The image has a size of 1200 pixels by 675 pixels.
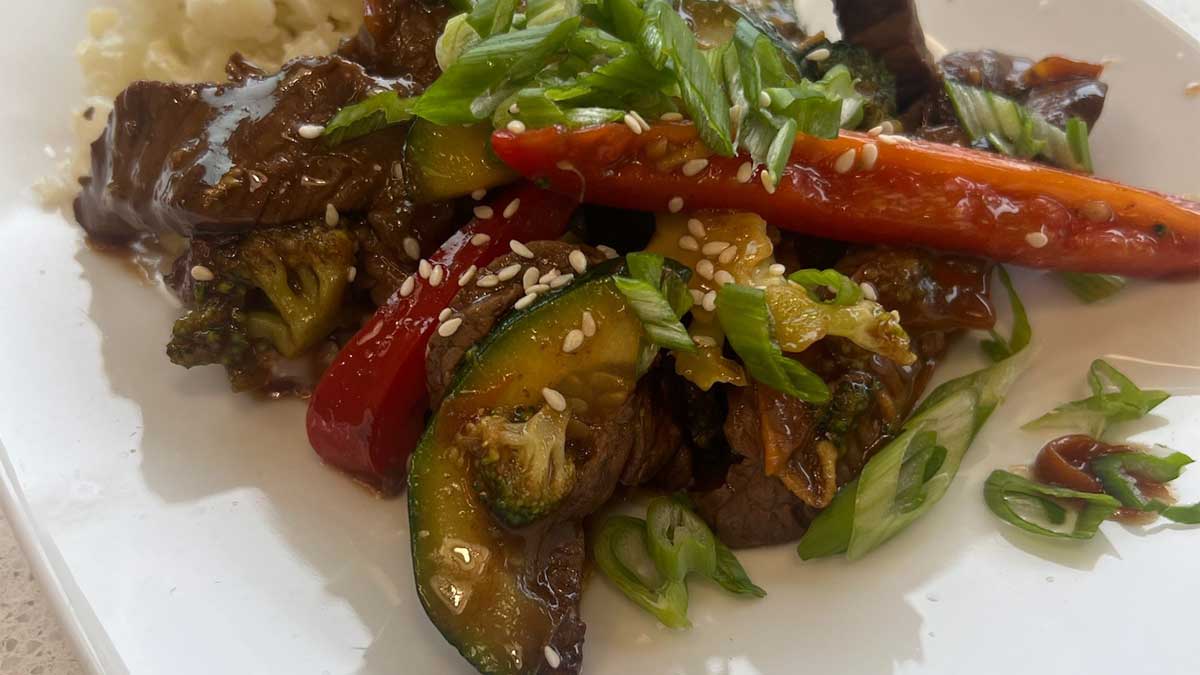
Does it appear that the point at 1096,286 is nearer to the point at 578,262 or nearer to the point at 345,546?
the point at 578,262

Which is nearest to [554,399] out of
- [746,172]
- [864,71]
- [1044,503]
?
[746,172]

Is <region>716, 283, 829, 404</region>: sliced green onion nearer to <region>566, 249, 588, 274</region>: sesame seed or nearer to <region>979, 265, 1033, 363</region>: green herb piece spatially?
<region>566, 249, 588, 274</region>: sesame seed

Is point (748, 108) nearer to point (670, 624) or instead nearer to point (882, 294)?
point (882, 294)

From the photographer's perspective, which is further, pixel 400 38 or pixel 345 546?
pixel 400 38

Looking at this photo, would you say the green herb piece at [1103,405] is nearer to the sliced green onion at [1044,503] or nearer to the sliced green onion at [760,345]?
the sliced green onion at [1044,503]

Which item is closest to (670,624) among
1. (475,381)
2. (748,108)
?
(475,381)
